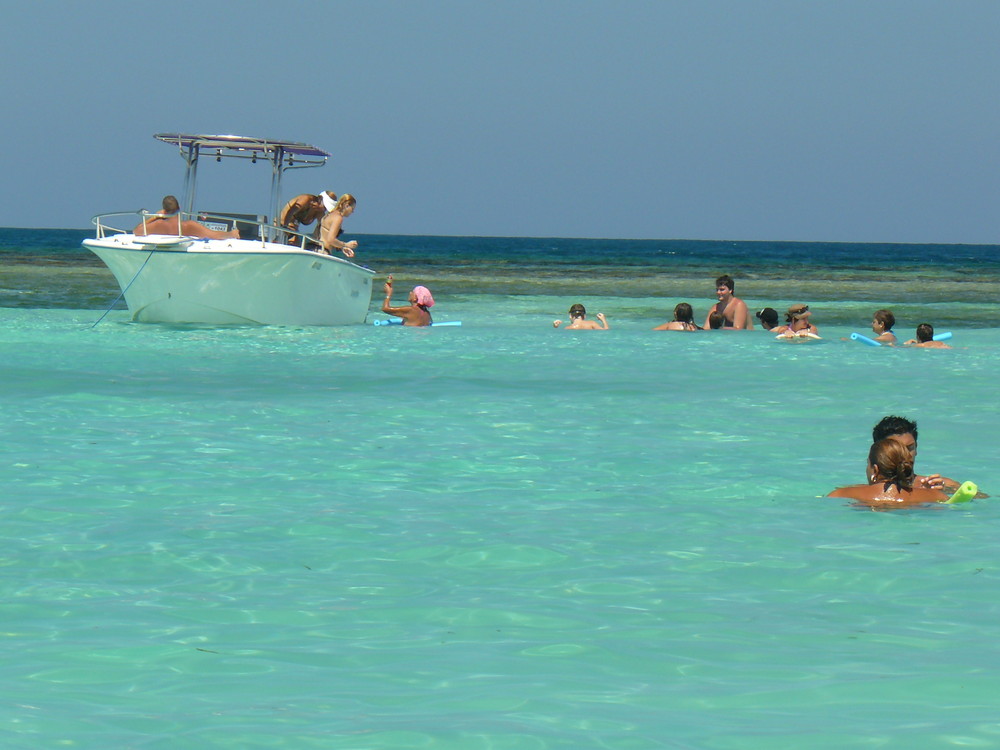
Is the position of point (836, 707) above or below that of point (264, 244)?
below

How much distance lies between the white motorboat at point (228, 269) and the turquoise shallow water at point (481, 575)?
5827mm

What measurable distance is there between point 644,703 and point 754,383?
9158 millimetres

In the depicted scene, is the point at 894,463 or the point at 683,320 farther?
the point at 683,320

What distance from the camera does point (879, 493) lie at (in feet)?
21.7

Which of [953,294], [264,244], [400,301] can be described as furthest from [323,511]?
[953,294]

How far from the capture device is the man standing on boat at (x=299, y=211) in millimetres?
18250


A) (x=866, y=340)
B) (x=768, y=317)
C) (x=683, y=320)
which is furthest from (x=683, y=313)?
(x=866, y=340)

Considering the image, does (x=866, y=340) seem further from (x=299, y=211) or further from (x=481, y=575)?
(x=481, y=575)

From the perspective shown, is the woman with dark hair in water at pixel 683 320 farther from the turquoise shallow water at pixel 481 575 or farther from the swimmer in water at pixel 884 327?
the turquoise shallow water at pixel 481 575

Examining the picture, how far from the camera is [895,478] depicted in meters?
6.62

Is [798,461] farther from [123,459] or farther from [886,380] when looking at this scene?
[886,380]

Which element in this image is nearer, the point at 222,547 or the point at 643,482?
the point at 222,547

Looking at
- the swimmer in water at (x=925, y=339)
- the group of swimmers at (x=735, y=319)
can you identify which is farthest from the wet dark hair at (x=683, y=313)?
the swimmer in water at (x=925, y=339)

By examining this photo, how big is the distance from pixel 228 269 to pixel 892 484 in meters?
11.9
